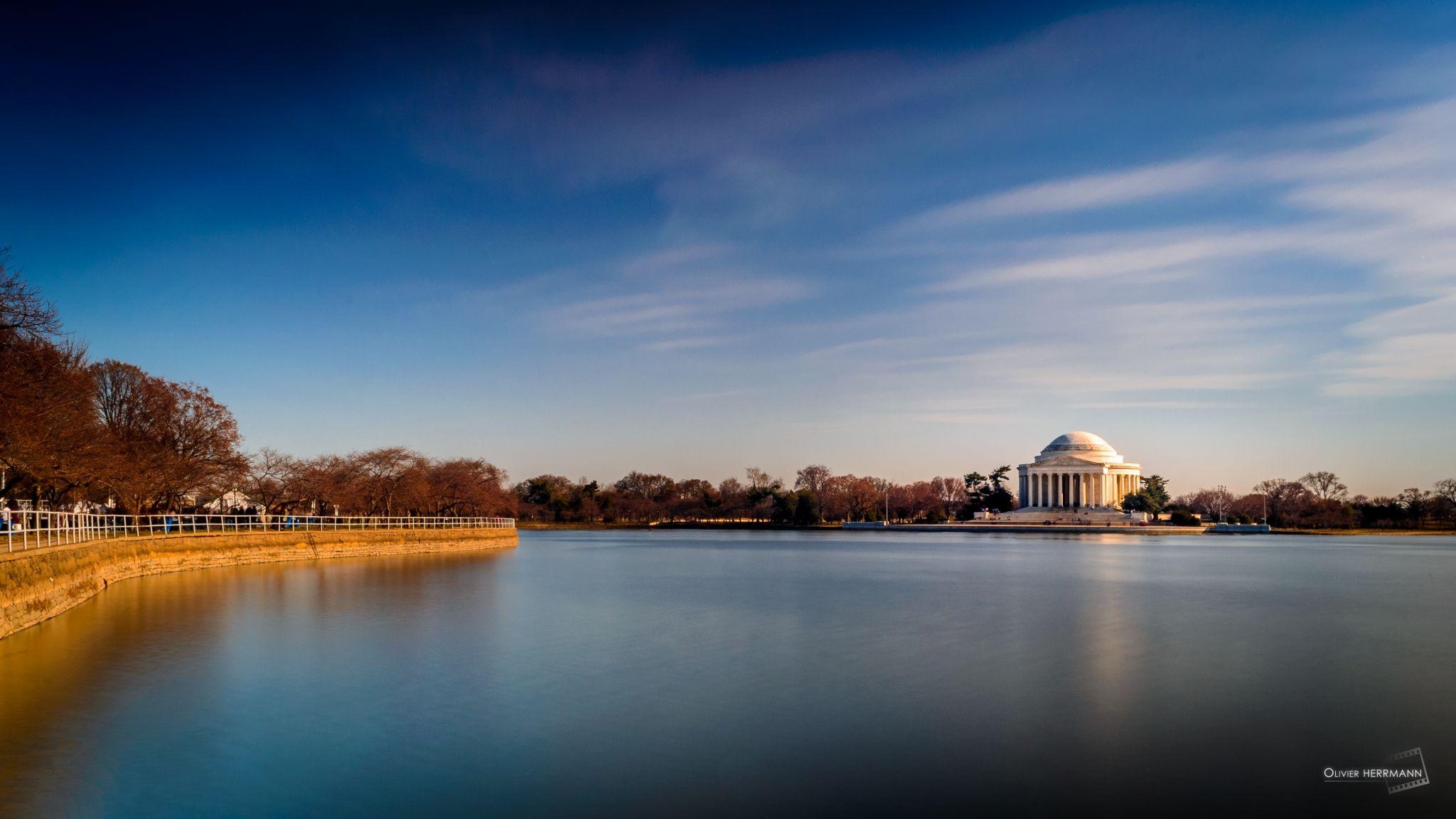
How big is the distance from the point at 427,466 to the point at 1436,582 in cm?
7567

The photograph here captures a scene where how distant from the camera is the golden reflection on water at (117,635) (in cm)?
1294

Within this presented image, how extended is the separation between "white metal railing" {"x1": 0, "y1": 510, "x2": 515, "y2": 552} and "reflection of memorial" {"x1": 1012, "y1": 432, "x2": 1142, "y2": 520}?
3733 inches

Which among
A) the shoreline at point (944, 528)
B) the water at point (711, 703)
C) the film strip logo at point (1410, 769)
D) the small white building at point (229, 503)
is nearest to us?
the water at point (711, 703)

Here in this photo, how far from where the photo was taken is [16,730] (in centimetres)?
1396

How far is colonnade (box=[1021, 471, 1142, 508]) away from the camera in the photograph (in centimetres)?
14675

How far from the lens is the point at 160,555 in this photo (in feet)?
132

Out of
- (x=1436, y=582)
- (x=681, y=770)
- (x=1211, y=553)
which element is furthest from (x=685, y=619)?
(x=1211, y=553)

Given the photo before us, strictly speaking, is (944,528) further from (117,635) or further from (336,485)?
(117,635)

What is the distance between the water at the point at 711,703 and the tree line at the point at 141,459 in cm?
626

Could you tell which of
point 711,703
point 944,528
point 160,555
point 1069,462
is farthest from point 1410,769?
point 1069,462

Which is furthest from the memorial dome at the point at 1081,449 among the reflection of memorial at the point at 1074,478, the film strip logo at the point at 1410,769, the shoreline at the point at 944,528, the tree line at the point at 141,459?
the film strip logo at the point at 1410,769

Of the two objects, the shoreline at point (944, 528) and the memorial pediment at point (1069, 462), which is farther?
the memorial pediment at point (1069, 462)

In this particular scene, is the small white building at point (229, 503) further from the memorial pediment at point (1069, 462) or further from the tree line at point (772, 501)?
the memorial pediment at point (1069, 462)

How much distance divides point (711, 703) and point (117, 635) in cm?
1518
